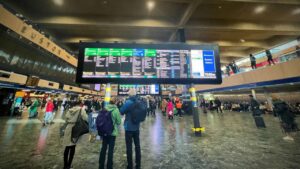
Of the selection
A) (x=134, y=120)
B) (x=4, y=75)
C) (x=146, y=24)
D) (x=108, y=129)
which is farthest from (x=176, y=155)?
(x=4, y=75)

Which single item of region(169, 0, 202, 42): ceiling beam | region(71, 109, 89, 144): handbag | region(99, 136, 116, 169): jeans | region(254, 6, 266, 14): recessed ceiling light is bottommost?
region(99, 136, 116, 169): jeans

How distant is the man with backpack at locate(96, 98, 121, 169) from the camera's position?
3.14 meters

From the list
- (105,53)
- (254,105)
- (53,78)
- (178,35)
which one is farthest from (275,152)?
(53,78)

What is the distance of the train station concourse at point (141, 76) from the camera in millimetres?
3568

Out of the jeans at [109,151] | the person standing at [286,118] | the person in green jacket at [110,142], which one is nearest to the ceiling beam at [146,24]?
the person standing at [286,118]

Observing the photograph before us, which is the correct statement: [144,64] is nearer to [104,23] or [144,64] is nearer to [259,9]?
[104,23]

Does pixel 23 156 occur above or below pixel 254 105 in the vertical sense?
below

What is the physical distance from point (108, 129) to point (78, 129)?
846 millimetres

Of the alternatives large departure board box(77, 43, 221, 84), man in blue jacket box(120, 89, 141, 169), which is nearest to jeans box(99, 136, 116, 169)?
man in blue jacket box(120, 89, 141, 169)

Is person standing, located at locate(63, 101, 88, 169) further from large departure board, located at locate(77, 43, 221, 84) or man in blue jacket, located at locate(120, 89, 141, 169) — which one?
large departure board, located at locate(77, 43, 221, 84)

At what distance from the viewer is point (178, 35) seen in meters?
10.2

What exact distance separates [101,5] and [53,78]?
34.5 ft

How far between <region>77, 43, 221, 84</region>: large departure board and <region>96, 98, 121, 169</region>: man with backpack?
2148mm

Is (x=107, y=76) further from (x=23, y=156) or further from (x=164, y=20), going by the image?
(x=164, y=20)
